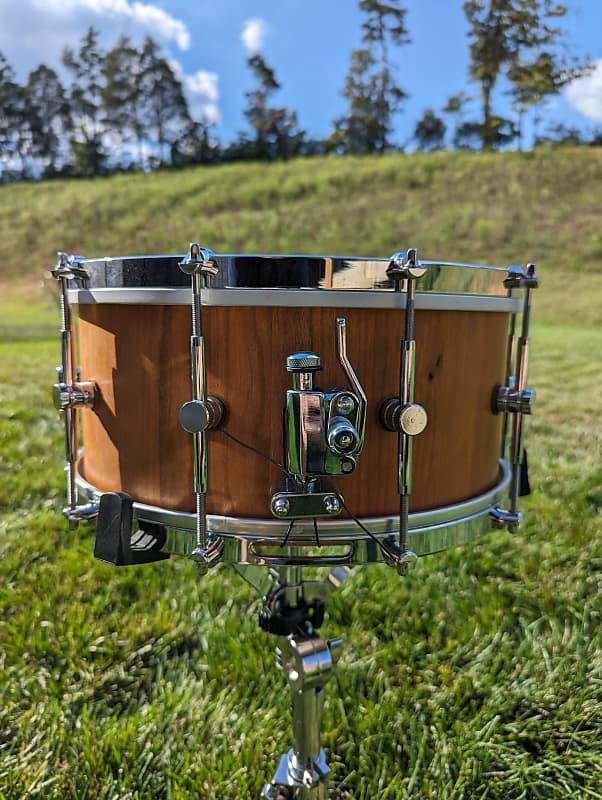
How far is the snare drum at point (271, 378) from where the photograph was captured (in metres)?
0.91

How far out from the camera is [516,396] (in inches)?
45.6

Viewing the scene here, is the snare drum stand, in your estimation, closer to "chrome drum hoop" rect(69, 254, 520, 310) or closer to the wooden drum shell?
the wooden drum shell

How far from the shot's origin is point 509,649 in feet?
6.24

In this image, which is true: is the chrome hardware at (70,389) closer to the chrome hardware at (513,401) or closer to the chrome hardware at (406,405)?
the chrome hardware at (406,405)

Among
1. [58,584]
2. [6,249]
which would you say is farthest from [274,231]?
[58,584]

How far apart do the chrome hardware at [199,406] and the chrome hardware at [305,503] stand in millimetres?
132

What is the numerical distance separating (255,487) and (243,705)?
116cm

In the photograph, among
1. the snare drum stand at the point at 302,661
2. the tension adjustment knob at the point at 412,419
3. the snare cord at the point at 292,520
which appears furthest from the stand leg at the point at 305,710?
the tension adjustment knob at the point at 412,419

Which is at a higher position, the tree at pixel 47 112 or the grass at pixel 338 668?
the tree at pixel 47 112

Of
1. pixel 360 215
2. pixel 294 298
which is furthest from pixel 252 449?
pixel 360 215

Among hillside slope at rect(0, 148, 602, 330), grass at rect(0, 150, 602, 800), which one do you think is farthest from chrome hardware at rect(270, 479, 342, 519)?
hillside slope at rect(0, 148, 602, 330)

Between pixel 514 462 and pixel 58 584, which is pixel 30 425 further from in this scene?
pixel 514 462

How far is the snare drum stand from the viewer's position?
47.8 inches

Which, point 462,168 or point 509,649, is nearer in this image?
point 509,649
